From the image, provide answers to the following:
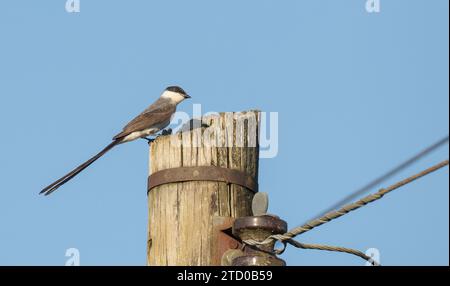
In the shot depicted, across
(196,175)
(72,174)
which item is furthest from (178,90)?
(196,175)

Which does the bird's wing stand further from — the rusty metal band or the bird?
the rusty metal band

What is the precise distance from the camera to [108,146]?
32.5 feet

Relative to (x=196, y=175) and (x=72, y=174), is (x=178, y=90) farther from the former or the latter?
(x=196, y=175)

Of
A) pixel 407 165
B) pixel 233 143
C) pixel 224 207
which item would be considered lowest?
pixel 407 165

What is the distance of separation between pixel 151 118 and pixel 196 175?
16.8 ft

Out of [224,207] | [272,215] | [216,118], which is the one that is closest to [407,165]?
[272,215]

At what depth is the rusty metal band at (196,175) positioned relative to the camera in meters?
5.52

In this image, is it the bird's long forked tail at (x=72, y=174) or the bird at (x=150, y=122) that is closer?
the bird's long forked tail at (x=72, y=174)

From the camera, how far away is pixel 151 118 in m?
10.6

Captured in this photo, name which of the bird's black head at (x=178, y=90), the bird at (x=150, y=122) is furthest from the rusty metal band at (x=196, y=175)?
the bird's black head at (x=178, y=90)

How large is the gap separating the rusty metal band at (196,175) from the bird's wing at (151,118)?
4601 mm

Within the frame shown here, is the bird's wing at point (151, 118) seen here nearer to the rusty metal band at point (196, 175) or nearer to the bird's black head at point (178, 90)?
the bird's black head at point (178, 90)

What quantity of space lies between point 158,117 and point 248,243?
5593 millimetres
